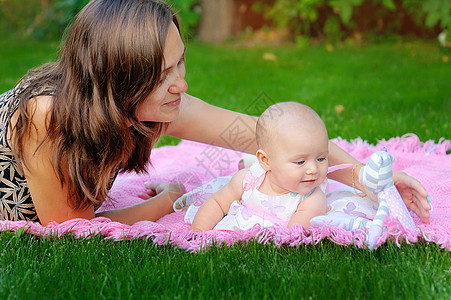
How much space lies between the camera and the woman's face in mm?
2029

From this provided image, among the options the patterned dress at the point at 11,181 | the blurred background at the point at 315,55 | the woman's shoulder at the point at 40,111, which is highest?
the woman's shoulder at the point at 40,111

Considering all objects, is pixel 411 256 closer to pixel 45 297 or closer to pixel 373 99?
pixel 45 297

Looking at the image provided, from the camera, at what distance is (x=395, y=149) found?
11.0ft

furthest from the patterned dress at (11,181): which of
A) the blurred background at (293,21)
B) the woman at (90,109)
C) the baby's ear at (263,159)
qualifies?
the blurred background at (293,21)

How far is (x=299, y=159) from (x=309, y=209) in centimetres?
23

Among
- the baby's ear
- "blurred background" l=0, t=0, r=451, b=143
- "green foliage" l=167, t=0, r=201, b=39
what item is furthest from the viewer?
"green foliage" l=167, t=0, r=201, b=39

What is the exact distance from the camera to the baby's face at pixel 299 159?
6.95 ft

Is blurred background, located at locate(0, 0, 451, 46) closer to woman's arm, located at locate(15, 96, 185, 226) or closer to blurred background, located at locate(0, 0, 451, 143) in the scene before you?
blurred background, located at locate(0, 0, 451, 143)

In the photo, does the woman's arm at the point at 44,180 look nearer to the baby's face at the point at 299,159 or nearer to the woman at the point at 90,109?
the woman at the point at 90,109

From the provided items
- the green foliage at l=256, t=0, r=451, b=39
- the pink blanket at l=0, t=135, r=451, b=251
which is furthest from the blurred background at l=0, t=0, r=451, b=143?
the pink blanket at l=0, t=135, r=451, b=251

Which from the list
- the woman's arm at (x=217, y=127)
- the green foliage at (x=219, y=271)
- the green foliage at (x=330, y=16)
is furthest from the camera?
the green foliage at (x=330, y=16)

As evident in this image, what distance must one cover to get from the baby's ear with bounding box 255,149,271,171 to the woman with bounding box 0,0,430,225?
0.39m

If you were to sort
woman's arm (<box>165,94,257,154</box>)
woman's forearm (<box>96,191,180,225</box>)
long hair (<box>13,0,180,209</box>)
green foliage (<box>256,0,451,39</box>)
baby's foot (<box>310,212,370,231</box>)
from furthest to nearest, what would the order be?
green foliage (<box>256,0,451,39</box>) < woman's arm (<box>165,94,257,154</box>) < woman's forearm (<box>96,191,180,225</box>) < baby's foot (<box>310,212,370,231</box>) < long hair (<box>13,0,180,209</box>)

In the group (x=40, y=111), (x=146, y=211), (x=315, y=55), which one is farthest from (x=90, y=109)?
(x=315, y=55)
